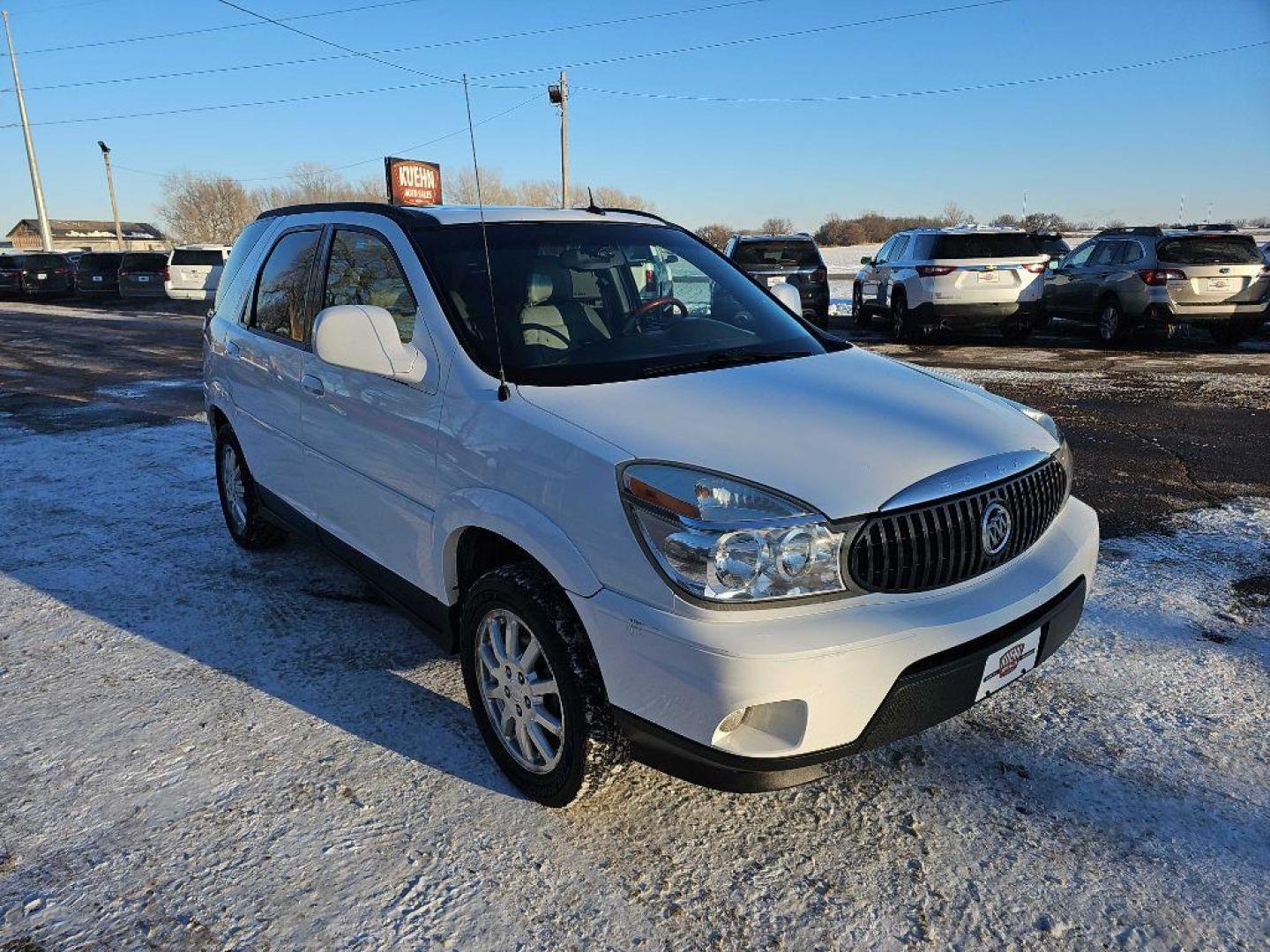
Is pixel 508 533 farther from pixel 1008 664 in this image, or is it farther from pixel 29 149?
pixel 29 149

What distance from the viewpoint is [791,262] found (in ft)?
52.6

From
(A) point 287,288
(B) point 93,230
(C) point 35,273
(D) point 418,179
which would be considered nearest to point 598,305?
(A) point 287,288

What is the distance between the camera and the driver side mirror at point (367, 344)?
2.99 metres

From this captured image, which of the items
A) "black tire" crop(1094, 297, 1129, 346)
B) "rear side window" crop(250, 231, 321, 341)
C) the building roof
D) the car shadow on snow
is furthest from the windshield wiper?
the building roof

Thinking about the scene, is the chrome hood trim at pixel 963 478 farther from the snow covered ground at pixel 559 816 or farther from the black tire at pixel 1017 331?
the black tire at pixel 1017 331

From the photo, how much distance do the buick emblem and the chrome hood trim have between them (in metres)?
0.08

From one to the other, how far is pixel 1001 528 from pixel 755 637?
0.84m

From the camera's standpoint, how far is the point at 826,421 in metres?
2.59

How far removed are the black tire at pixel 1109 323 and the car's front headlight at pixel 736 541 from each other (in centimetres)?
1289

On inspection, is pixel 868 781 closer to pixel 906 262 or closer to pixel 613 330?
pixel 613 330

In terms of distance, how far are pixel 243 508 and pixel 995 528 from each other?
12.9ft

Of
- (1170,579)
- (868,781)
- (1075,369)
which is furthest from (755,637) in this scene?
(1075,369)

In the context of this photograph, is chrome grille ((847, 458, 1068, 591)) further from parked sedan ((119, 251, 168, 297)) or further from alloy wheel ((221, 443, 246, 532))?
parked sedan ((119, 251, 168, 297))

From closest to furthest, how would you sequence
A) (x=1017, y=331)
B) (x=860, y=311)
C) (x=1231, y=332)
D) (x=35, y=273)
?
(x=1231, y=332)
(x=1017, y=331)
(x=860, y=311)
(x=35, y=273)
